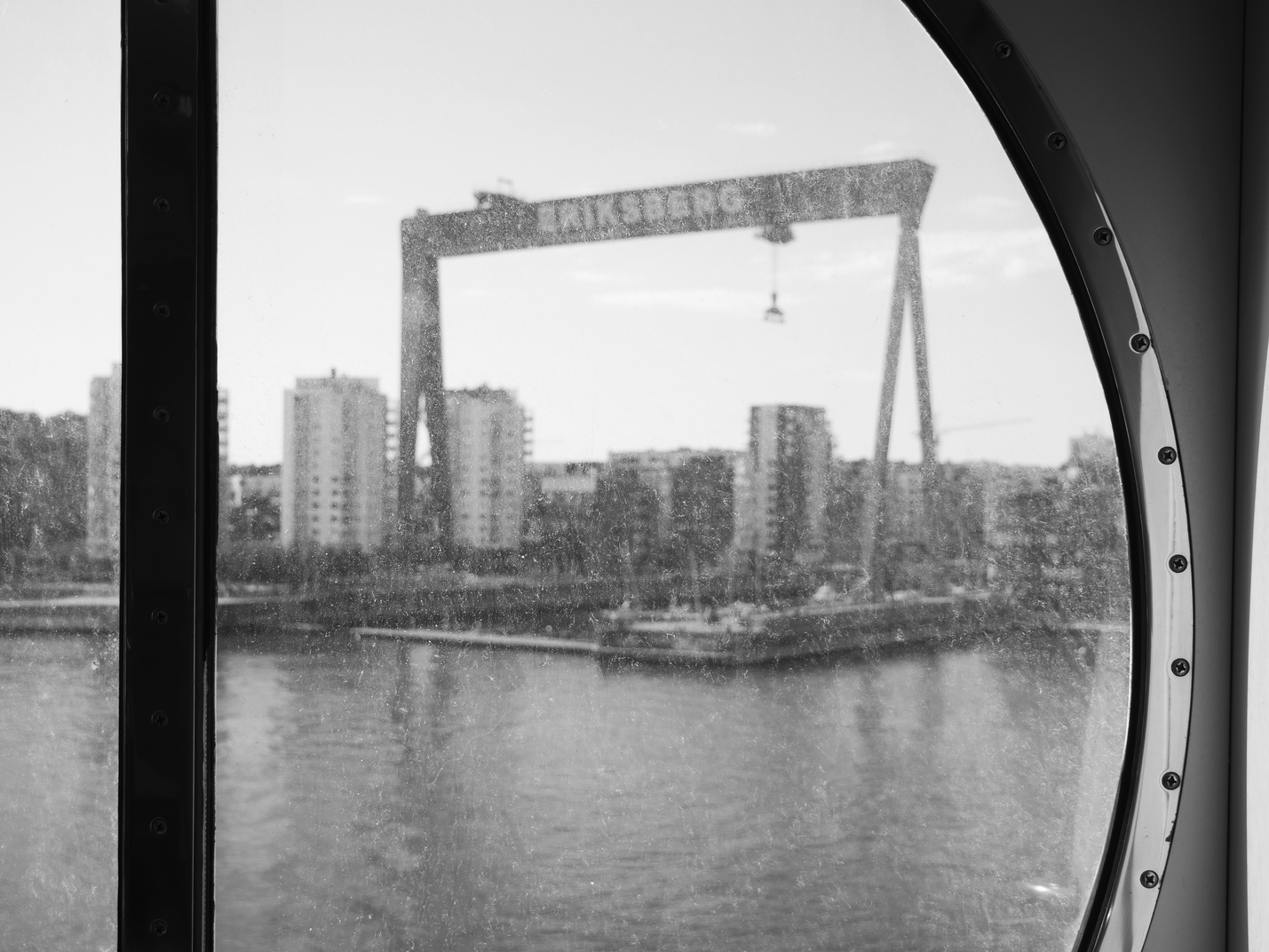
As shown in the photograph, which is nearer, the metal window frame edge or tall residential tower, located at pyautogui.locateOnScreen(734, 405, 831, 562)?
the metal window frame edge

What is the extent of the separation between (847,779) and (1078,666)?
12.9 inches

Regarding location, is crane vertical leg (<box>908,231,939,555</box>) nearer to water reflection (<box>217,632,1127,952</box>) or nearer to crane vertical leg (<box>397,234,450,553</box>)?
water reflection (<box>217,632,1127,952</box>)

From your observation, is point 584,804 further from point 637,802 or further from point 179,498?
point 179,498

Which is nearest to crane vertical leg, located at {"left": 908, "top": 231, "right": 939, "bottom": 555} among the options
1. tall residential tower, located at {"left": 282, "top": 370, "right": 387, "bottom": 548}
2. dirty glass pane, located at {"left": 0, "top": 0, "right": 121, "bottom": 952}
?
tall residential tower, located at {"left": 282, "top": 370, "right": 387, "bottom": 548}

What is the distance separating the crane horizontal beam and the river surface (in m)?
0.54

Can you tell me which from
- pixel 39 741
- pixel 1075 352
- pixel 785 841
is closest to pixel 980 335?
pixel 1075 352

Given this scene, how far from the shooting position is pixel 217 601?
1.18 metres

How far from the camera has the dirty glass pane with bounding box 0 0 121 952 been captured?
3.90ft

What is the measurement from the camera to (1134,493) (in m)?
1.13

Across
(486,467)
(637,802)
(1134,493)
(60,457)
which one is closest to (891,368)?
(1134,493)

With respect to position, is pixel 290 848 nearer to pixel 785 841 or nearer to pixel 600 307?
pixel 785 841

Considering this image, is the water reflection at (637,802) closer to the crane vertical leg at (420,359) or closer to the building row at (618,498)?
the building row at (618,498)

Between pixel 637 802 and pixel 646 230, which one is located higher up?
pixel 646 230

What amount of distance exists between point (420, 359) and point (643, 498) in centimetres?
34
